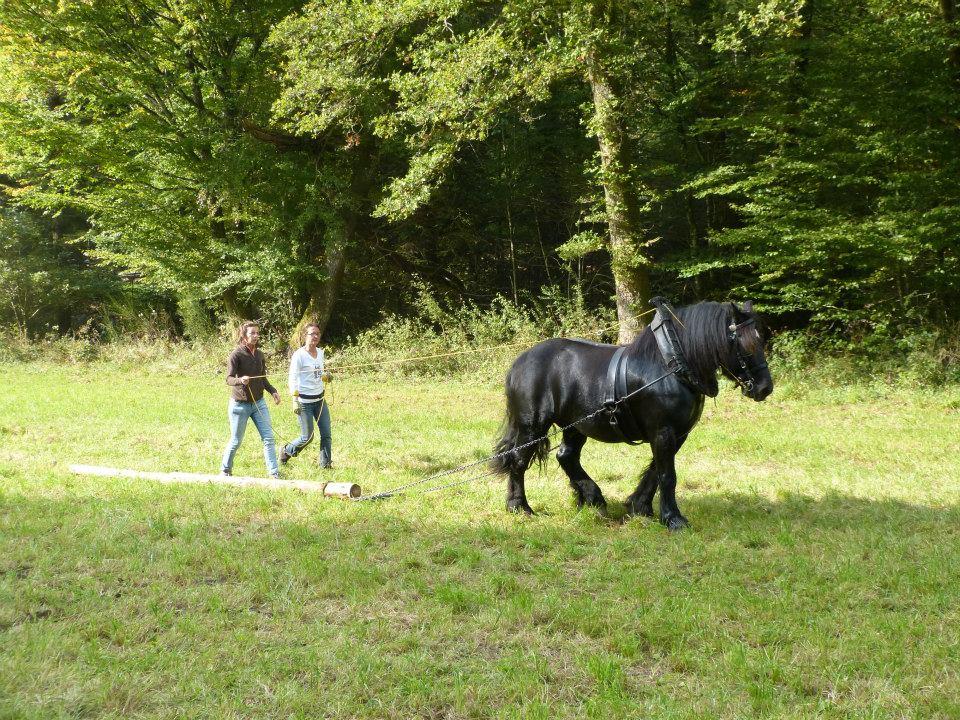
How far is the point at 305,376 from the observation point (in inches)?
397

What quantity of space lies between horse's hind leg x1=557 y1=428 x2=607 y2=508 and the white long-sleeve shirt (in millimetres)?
3436

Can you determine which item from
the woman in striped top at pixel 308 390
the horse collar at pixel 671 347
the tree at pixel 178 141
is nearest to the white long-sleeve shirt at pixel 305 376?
the woman in striped top at pixel 308 390

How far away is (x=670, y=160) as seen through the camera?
20.6 metres

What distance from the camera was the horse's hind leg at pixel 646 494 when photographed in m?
7.79

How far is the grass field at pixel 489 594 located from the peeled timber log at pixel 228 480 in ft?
0.68

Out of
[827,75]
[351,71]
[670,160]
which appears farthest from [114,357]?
[827,75]

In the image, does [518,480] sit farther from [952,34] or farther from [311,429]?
[952,34]

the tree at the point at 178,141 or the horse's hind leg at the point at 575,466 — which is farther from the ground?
the tree at the point at 178,141

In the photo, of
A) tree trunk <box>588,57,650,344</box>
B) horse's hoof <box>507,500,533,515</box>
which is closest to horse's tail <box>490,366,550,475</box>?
horse's hoof <box>507,500,533,515</box>

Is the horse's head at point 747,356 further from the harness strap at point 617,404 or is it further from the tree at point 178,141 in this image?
the tree at point 178,141

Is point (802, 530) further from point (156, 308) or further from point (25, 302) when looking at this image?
point (25, 302)

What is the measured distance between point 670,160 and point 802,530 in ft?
49.4

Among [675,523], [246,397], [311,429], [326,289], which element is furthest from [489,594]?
[326,289]

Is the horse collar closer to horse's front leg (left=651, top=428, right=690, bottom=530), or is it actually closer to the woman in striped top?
horse's front leg (left=651, top=428, right=690, bottom=530)
